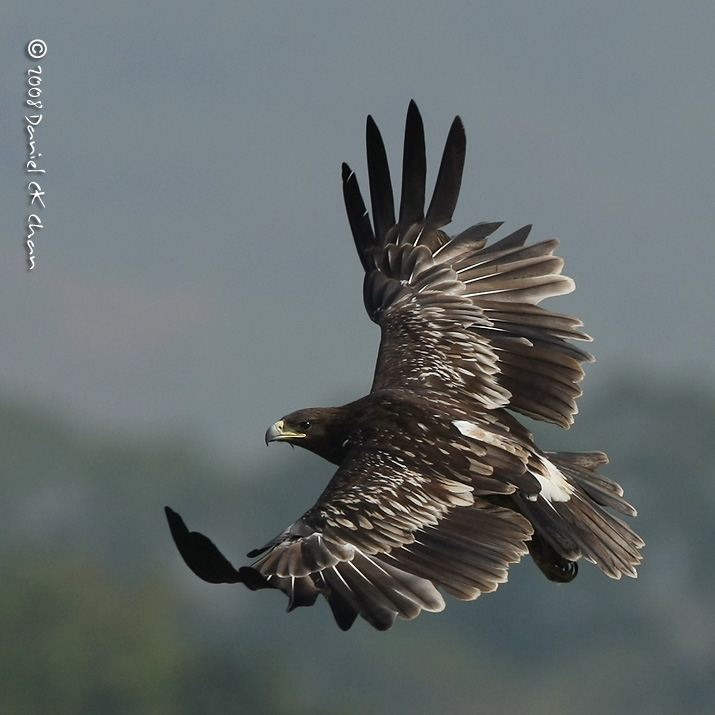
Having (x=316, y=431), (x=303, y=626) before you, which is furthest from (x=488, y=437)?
(x=303, y=626)

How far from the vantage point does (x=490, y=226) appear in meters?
12.8

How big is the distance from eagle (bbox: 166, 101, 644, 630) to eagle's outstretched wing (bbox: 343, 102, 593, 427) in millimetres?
11

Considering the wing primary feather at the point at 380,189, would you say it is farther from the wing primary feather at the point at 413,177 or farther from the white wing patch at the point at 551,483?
the white wing patch at the point at 551,483

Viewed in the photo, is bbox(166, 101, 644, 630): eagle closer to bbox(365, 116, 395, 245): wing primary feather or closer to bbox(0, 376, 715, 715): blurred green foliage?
bbox(365, 116, 395, 245): wing primary feather

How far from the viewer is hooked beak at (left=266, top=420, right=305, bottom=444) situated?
11688mm

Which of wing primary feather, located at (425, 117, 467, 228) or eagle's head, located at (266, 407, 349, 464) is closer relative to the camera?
eagle's head, located at (266, 407, 349, 464)

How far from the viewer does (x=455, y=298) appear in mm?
12359

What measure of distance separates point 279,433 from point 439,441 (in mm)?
1545

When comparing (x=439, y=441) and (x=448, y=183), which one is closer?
(x=439, y=441)

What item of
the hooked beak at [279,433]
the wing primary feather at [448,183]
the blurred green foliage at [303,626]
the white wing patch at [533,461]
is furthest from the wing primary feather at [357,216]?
the blurred green foliage at [303,626]

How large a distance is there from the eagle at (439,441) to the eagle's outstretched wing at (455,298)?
11 mm

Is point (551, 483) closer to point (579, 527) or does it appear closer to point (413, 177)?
point (579, 527)

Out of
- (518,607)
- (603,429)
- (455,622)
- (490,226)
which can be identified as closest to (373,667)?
(455,622)

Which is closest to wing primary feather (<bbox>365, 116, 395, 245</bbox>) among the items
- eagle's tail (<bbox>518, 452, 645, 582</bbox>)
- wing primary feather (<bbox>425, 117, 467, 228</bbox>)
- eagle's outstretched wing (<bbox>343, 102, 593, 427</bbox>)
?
eagle's outstretched wing (<bbox>343, 102, 593, 427</bbox>)
